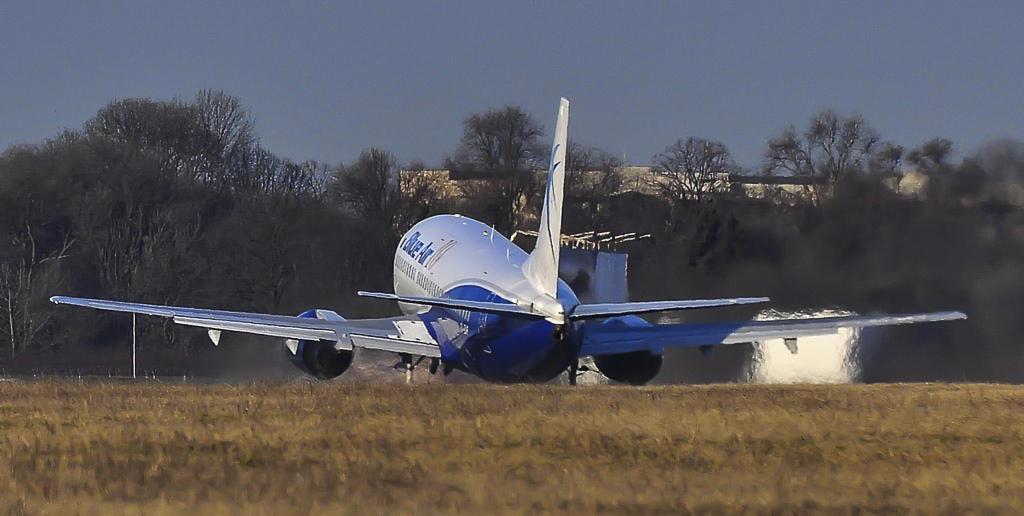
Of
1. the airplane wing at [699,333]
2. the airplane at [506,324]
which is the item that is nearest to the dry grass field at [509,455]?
the airplane at [506,324]

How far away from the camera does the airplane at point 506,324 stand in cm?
3534

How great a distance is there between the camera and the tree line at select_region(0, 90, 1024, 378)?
4212 centimetres

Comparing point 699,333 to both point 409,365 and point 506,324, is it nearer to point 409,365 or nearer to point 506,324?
point 506,324

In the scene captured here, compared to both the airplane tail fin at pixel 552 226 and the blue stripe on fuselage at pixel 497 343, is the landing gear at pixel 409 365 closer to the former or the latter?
the blue stripe on fuselage at pixel 497 343

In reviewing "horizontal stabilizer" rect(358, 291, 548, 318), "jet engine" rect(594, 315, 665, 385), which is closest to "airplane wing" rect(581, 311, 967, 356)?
"jet engine" rect(594, 315, 665, 385)

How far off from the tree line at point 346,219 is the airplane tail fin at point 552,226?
8.91 m

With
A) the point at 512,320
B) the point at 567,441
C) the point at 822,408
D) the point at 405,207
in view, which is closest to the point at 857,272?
the point at 512,320

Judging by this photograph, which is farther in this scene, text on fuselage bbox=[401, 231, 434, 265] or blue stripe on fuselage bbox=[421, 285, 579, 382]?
text on fuselage bbox=[401, 231, 434, 265]

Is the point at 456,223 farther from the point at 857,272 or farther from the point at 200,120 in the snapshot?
the point at 200,120

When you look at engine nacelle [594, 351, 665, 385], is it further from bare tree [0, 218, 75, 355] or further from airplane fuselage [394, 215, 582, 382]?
bare tree [0, 218, 75, 355]

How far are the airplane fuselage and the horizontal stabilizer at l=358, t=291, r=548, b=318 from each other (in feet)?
0.94

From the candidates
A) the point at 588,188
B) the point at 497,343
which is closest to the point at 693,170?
the point at 588,188

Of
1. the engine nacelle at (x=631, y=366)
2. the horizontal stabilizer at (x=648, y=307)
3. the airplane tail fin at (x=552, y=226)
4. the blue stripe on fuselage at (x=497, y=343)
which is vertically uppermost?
the airplane tail fin at (x=552, y=226)

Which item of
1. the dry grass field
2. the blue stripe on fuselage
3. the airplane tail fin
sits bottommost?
the dry grass field
